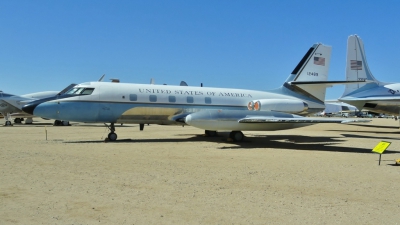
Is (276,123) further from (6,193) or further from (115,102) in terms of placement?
(6,193)

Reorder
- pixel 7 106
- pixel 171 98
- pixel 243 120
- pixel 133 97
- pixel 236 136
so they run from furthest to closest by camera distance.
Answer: pixel 7 106
pixel 171 98
pixel 236 136
pixel 133 97
pixel 243 120

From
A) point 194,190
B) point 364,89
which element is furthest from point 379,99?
point 194,190

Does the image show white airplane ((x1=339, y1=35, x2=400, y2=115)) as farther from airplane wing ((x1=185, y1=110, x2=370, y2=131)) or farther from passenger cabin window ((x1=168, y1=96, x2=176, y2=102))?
passenger cabin window ((x1=168, y1=96, x2=176, y2=102))

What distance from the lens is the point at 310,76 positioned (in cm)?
2306

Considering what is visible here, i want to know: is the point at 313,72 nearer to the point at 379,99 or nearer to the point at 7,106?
the point at 379,99

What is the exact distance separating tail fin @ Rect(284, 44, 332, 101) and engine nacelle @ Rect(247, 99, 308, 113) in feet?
5.27

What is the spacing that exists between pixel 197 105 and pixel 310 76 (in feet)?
24.7

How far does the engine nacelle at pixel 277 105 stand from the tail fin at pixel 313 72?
1.60 metres

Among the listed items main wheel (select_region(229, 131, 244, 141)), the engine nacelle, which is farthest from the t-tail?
main wheel (select_region(229, 131, 244, 141))

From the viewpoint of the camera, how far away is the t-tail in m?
22.6

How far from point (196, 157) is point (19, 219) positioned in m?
7.72

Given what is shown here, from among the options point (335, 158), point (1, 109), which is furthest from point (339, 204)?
point (1, 109)

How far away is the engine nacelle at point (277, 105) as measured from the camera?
2053cm

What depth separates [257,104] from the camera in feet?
67.9
